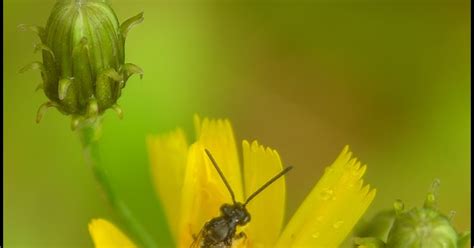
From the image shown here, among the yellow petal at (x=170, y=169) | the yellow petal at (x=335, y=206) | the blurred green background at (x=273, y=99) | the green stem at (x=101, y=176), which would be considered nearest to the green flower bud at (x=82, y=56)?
the green stem at (x=101, y=176)

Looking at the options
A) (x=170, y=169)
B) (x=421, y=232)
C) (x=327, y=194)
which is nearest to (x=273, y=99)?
(x=170, y=169)

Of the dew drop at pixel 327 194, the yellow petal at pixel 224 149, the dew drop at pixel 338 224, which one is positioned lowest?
the dew drop at pixel 338 224

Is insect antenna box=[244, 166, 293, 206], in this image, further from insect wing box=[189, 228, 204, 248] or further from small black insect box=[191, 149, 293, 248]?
insect wing box=[189, 228, 204, 248]

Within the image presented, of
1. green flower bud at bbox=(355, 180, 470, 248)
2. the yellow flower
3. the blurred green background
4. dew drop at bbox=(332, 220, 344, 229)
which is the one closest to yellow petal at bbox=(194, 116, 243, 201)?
the yellow flower

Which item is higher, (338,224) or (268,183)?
(268,183)

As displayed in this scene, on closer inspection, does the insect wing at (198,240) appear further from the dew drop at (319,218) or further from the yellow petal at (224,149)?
the dew drop at (319,218)

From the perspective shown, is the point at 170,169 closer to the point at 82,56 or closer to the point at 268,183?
the point at 268,183

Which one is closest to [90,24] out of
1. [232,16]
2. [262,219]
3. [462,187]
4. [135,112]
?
[262,219]
